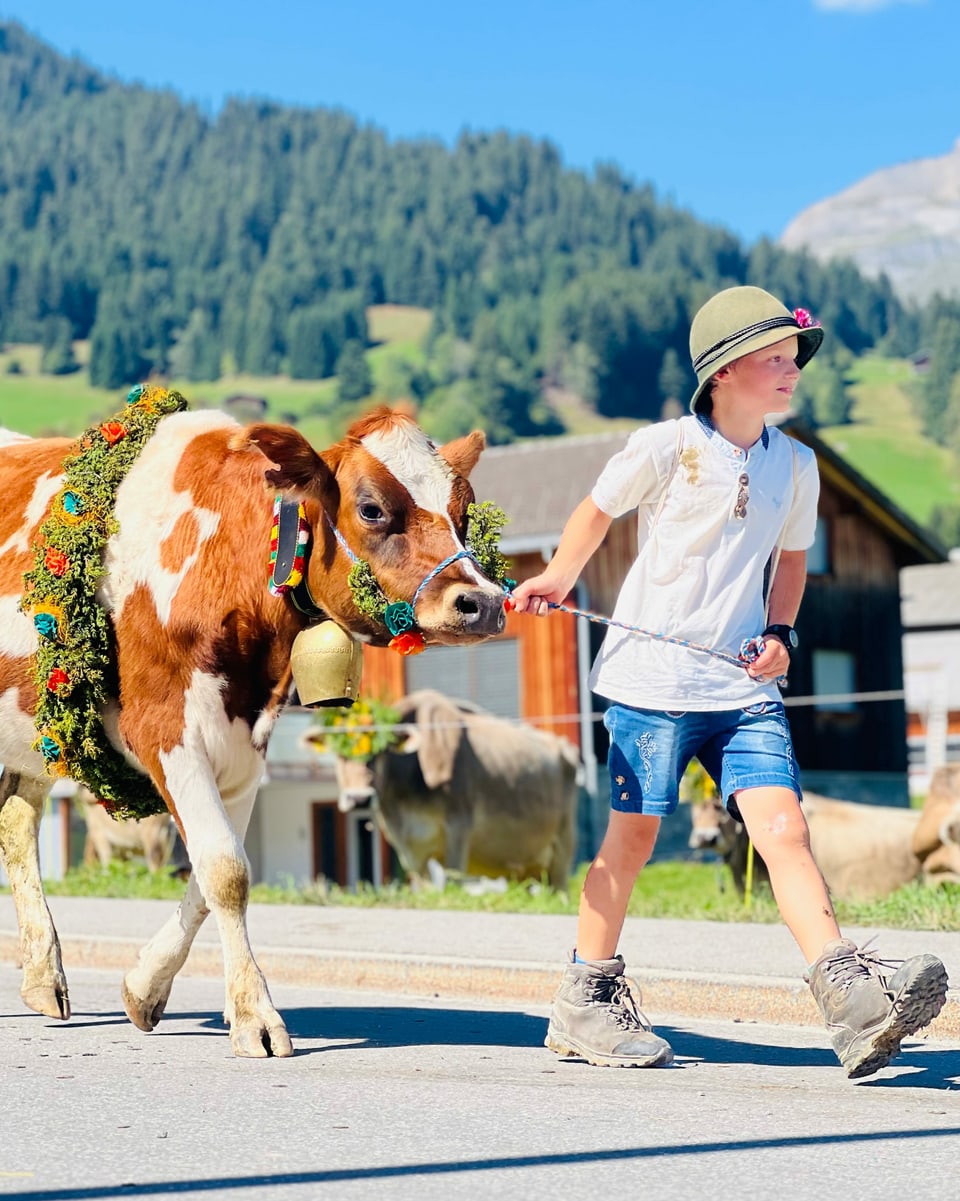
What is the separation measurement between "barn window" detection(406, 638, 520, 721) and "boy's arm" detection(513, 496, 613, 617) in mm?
30134

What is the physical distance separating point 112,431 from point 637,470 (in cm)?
219

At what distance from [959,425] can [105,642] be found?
558 ft

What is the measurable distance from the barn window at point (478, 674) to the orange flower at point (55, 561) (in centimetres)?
2948

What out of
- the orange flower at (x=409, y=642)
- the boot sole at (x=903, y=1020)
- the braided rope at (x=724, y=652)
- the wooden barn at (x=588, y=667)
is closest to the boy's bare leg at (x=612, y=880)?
the braided rope at (x=724, y=652)

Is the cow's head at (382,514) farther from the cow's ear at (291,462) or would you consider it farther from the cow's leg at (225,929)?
the cow's leg at (225,929)

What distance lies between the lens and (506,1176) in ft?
13.0

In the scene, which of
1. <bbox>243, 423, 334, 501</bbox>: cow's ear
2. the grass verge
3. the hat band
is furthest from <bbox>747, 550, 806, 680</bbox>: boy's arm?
the grass verge

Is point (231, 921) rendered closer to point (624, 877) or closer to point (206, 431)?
point (624, 877)

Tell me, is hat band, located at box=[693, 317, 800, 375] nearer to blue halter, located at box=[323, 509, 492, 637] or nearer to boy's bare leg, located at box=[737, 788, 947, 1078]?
blue halter, located at box=[323, 509, 492, 637]

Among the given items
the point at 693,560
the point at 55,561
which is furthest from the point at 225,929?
the point at 693,560

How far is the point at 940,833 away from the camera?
56.2 feet

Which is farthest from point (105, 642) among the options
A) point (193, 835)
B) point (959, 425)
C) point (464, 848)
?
point (959, 425)

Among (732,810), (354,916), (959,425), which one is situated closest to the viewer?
(732,810)

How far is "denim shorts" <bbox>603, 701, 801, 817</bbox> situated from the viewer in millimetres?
5621
